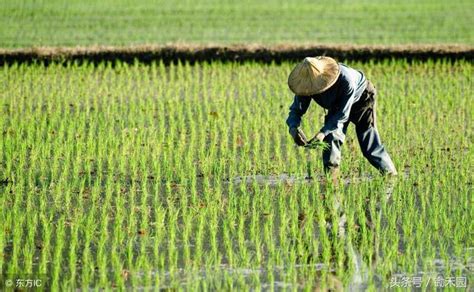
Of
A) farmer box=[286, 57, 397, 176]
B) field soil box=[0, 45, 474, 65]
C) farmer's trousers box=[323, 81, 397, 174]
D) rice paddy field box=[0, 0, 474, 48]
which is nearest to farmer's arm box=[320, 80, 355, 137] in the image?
farmer box=[286, 57, 397, 176]

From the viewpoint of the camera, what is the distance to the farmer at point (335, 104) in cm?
684

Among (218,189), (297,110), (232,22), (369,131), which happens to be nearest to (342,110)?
(297,110)

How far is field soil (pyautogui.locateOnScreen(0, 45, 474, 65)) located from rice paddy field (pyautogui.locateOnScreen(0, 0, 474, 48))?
1.76 feet

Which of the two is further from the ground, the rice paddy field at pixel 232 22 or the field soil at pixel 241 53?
the rice paddy field at pixel 232 22

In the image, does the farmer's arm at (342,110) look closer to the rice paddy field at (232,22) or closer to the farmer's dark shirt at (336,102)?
the farmer's dark shirt at (336,102)

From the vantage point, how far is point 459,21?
15227 mm

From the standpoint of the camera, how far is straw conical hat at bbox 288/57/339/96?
22.4 feet

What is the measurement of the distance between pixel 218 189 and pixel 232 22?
8.11 meters

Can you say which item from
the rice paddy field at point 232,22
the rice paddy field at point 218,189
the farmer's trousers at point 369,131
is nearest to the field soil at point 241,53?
the rice paddy field at point 232,22

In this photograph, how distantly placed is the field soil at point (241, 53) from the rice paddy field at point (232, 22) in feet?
1.76

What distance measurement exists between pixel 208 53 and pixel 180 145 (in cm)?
428

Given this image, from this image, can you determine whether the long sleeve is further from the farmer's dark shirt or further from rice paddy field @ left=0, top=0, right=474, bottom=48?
rice paddy field @ left=0, top=0, right=474, bottom=48

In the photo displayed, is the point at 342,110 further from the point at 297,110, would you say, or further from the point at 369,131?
the point at 369,131

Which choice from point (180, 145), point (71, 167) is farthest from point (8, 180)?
point (180, 145)
